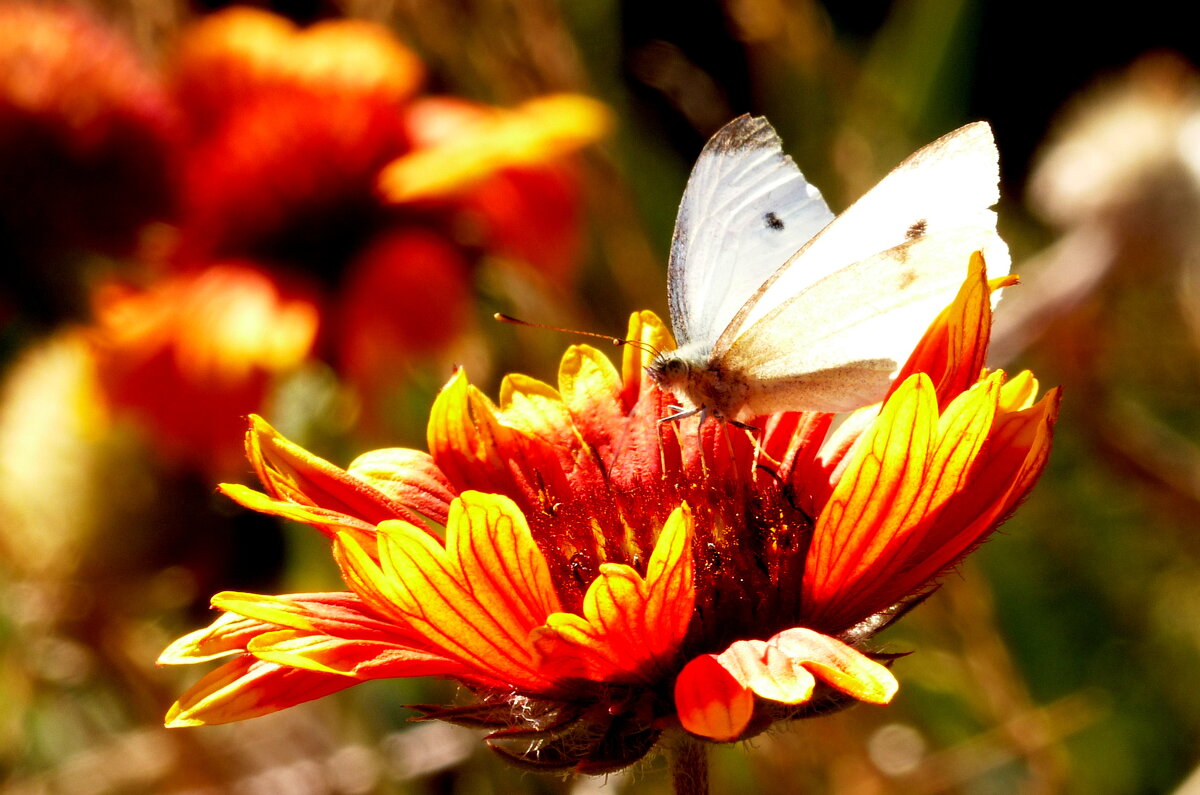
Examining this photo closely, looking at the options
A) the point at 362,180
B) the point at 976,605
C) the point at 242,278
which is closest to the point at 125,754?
the point at 242,278

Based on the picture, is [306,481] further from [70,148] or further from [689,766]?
[70,148]

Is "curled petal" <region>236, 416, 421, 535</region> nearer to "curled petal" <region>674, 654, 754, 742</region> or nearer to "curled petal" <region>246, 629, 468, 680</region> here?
"curled petal" <region>246, 629, 468, 680</region>

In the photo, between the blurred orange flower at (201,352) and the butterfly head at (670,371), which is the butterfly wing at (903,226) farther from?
Result: the blurred orange flower at (201,352)

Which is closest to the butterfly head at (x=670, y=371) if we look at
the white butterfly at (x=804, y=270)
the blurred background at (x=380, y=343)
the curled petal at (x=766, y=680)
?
the white butterfly at (x=804, y=270)

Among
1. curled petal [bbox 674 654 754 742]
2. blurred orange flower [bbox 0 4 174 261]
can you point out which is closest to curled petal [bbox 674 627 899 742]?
curled petal [bbox 674 654 754 742]

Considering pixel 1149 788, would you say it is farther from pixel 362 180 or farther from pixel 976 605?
pixel 362 180

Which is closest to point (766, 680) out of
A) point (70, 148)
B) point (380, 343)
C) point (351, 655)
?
point (351, 655)

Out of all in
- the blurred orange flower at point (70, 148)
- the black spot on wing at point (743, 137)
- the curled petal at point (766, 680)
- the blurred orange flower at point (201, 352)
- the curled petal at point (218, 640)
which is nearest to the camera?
the curled petal at point (766, 680)
